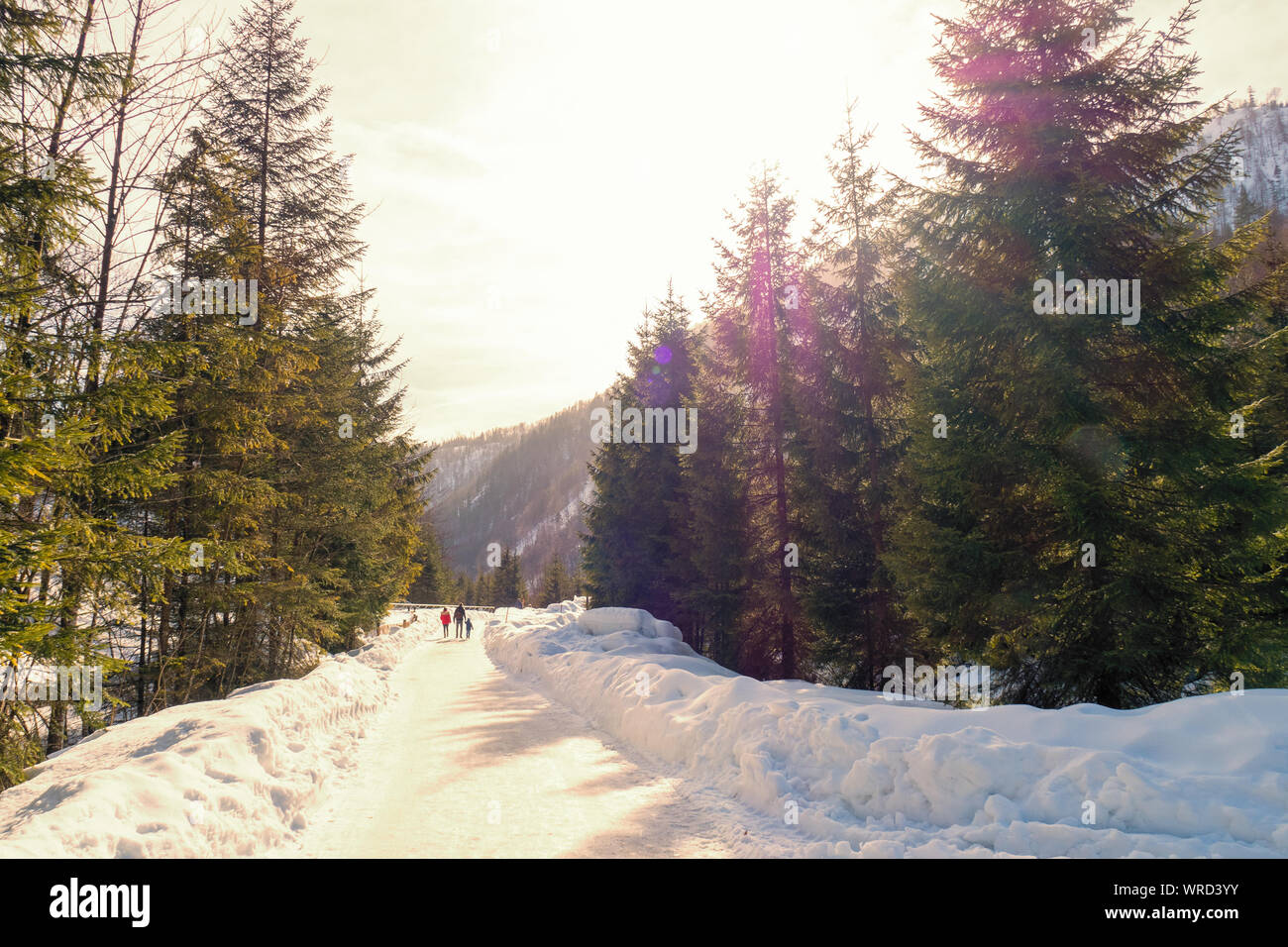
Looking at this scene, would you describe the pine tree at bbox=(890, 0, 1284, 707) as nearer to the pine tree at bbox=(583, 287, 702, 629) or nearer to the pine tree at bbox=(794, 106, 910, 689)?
the pine tree at bbox=(794, 106, 910, 689)

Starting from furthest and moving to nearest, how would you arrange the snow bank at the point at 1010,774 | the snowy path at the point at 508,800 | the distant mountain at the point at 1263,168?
the distant mountain at the point at 1263,168 < the snowy path at the point at 508,800 < the snow bank at the point at 1010,774

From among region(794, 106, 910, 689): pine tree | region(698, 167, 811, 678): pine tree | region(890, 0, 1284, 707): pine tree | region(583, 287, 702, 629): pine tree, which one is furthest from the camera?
region(583, 287, 702, 629): pine tree

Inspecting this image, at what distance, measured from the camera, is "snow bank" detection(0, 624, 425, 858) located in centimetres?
482

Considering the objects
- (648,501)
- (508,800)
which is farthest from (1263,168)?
(508,800)

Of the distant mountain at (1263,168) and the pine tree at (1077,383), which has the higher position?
the distant mountain at (1263,168)

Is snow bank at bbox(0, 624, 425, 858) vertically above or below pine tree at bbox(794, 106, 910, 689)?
below

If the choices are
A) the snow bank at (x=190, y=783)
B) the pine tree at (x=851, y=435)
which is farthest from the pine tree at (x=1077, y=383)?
the snow bank at (x=190, y=783)

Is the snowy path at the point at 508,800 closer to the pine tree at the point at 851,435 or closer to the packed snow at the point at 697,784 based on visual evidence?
the packed snow at the point at 697,784

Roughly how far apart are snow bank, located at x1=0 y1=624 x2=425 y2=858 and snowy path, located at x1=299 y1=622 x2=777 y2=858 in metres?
0.48

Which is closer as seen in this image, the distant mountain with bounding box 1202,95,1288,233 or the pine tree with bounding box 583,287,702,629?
the pine tree with bounding box 583,287,702,629

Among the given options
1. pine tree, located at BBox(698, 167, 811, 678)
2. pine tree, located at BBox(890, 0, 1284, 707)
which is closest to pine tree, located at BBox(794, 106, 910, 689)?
pine tree, located at BBox(698, 167, 811, 678)

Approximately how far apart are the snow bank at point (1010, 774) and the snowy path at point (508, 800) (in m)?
0.75

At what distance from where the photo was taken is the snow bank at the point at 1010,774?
179 inches

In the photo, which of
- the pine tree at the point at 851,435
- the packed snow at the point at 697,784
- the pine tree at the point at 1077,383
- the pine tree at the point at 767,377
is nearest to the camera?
the packed snow at the point at 697,784
